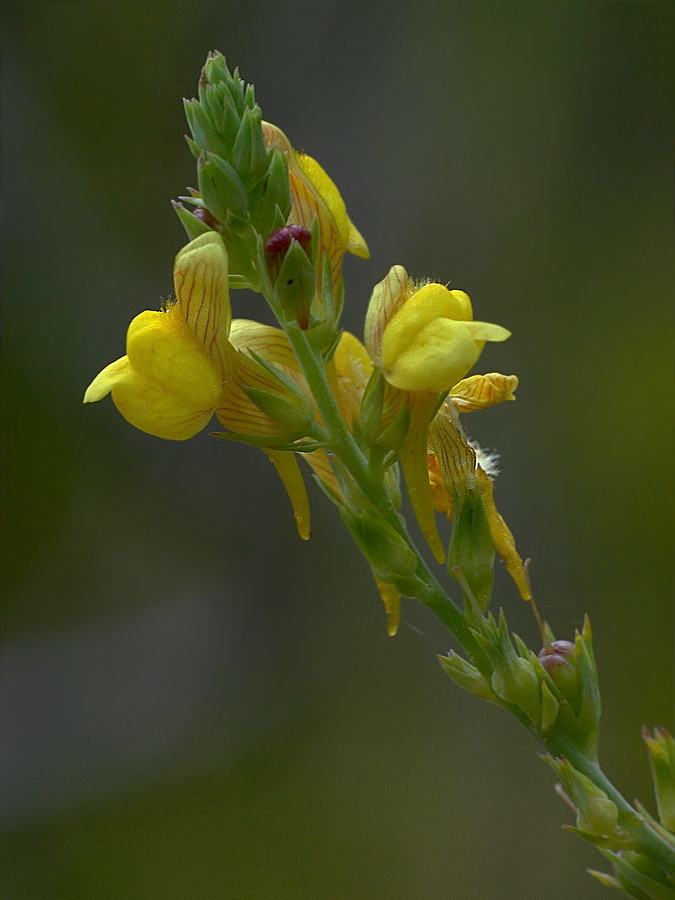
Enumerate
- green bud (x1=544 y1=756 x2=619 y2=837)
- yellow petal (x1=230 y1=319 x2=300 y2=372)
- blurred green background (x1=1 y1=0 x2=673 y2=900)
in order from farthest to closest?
blurred green background (x1=1 y1=0 x2=673 y2=900) → yellow petal (x1=230 y1=319 x2=300 y2=372) → green bud (x1=544 y1=756 x2=619 y2=837)

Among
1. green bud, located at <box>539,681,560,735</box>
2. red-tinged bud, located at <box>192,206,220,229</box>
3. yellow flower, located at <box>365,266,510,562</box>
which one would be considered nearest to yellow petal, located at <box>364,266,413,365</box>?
yellow flower, located at <box>365,266,510,562</box>

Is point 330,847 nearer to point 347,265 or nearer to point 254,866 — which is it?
point 254,866

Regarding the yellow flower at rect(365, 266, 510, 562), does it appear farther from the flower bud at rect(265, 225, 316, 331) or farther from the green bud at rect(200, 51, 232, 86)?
the green bud at rect(200, 51, 232, 86)

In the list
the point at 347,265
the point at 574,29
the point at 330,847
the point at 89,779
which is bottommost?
the point at 330,847

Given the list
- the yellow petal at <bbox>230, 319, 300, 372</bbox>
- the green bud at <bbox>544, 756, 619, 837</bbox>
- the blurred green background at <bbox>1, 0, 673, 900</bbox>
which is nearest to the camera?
the green bud at <bbox>544, 756, 619, 837</bbox>

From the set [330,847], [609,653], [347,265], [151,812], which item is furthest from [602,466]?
[151,812]

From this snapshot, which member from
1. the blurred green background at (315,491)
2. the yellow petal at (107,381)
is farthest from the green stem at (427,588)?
the blurred green background at (315,491)

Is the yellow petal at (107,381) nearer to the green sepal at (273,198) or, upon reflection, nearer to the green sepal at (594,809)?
the green sepal at (273,198)
